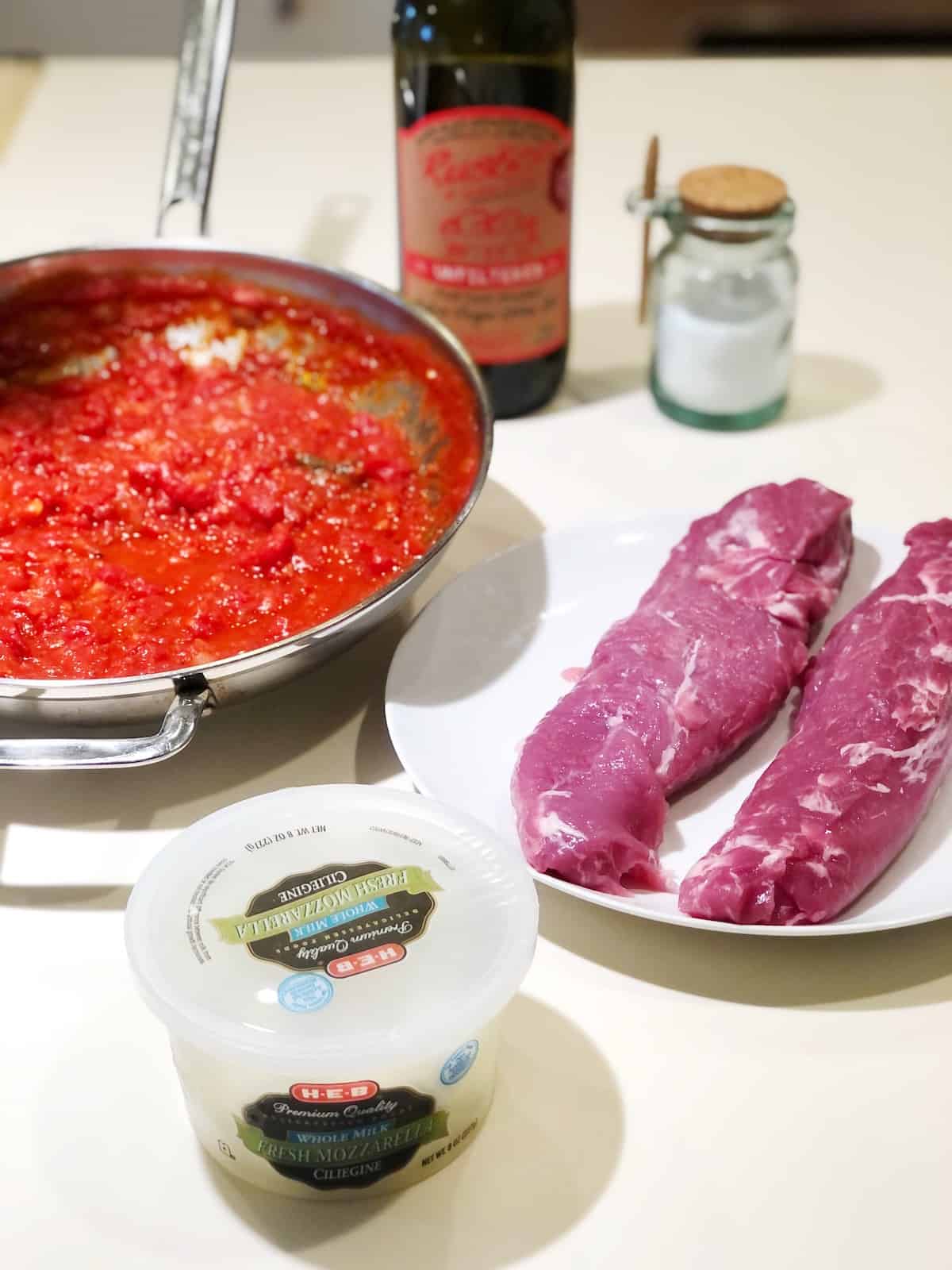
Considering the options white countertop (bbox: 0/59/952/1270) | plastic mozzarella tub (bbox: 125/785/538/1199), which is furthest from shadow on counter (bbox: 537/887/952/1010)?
plastic mozzarella tub (bbox: 125/785/538/1199)

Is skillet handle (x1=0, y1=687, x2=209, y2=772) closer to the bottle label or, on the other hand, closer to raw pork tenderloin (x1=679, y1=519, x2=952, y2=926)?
raw pork tenderloin (x1=679, y1=519, x2=952, y2=926)

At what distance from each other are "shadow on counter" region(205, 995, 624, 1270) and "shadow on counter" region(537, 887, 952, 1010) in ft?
0.31

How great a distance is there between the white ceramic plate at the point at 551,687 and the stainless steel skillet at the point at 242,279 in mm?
106

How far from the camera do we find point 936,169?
7.25ft

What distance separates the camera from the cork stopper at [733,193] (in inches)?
56.8

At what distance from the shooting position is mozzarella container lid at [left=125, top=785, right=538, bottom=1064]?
0.74 m

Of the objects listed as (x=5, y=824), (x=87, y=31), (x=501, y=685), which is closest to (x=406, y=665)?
(x=501, y=685)

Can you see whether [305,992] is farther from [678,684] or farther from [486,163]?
[486,163]

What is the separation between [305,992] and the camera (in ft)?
2.48

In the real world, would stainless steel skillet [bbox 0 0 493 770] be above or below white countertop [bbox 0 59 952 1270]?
above

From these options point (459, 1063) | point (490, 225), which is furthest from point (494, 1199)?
point (490, 225)

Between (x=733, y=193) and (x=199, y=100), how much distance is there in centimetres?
62

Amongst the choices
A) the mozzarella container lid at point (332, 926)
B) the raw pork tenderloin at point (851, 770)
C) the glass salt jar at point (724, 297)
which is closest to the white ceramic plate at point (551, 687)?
the raw pork tenderloin at point (851, 770)

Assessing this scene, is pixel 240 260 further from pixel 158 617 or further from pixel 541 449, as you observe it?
pixel 158 617
